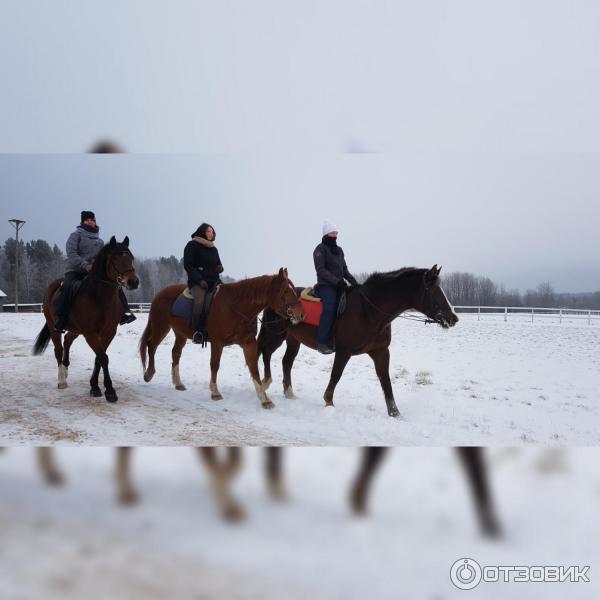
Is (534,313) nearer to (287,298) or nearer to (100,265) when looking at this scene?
(287,298)

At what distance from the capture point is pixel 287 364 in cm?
286

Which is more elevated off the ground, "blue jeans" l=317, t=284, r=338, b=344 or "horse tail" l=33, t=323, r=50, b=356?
"blue jeans" l=317, t=284, r=338, b=344

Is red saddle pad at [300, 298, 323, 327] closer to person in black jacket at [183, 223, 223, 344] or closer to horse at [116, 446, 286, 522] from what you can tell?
person in black jacket at [183, 223, 223, 344]

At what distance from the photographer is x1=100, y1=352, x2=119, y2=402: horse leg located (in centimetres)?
238

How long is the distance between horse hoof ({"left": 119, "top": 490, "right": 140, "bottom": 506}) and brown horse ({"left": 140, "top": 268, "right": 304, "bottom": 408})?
59.7 inches

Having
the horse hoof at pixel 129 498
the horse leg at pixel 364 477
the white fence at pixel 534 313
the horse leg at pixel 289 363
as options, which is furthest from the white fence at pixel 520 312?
the horse hoof at pixel 129 498

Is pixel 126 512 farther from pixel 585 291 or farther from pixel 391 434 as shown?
pixel 585 291

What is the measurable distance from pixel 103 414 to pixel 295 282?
1403 mm

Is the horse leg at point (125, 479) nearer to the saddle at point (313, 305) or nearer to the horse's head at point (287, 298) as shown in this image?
the horse's head at point (287, 298)

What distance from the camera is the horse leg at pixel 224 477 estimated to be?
3.34 feet

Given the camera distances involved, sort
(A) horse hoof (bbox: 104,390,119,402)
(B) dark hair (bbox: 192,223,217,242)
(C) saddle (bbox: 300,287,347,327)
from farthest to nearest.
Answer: (C) saddle (bbox: 300,287,347,327) → (A) horse hoof (bbox: 104,390,119,402) → (B) dark hair (bbox: 192,223,217,242)

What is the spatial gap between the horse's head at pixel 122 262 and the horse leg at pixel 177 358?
837 mm

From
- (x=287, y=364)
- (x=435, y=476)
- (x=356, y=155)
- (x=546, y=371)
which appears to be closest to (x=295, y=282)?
(x=287, y=364)

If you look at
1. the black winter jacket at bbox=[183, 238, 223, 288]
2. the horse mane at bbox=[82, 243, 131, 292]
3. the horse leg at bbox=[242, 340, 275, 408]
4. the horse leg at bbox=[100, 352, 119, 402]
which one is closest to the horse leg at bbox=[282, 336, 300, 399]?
the horse leg at bbox=[242, 340, 275, 408]
